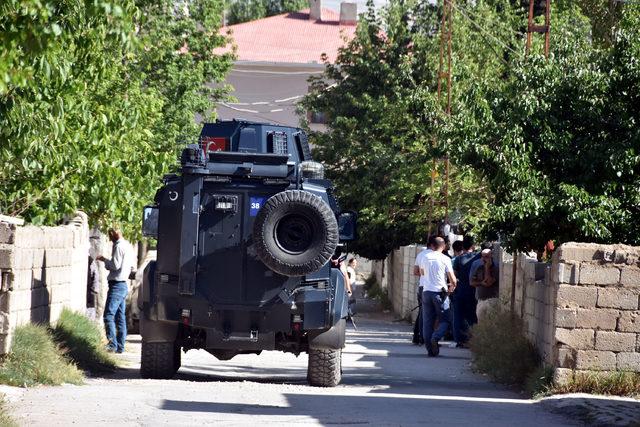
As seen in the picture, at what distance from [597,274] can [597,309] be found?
1.24ft

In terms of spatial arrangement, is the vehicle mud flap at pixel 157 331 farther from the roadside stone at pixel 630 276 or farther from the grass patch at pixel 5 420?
the roadside stone at pixel 630 276

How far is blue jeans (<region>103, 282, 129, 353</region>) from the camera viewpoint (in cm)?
1897

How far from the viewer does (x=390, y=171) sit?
1555 inches

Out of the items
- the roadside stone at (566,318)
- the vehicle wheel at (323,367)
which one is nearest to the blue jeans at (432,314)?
the vehicle wheel at (323,367)

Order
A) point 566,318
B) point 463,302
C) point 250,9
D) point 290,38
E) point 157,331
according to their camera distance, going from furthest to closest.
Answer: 1. point 250,9
2. point 290,38
3. point 463,302
4. point 157,331
5. point 566,318

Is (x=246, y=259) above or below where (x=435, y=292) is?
above

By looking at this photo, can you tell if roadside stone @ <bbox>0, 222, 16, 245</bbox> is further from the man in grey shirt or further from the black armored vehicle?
the man in grey shirt

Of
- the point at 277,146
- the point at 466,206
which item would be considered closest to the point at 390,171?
the point at 466,206

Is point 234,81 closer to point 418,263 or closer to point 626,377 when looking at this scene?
point 418,263

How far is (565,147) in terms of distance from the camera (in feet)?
55.3

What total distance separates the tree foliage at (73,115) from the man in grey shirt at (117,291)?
0.51 m

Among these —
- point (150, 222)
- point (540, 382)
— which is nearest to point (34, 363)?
point (150, 222)

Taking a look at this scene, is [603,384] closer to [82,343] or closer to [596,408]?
[596,408]

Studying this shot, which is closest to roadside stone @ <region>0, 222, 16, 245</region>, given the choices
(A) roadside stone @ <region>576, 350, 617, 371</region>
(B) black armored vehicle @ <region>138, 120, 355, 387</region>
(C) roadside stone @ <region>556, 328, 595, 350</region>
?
(B) black armored vehicle @ <region>138, 120, 355, 387</region>
